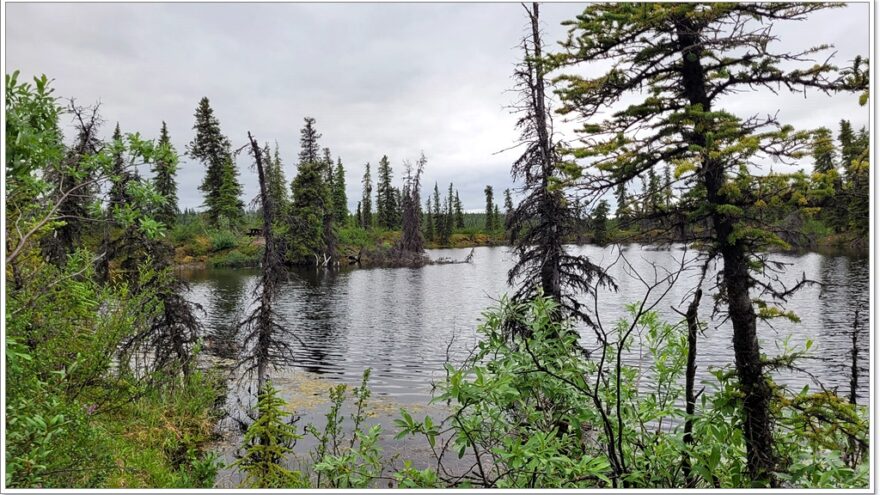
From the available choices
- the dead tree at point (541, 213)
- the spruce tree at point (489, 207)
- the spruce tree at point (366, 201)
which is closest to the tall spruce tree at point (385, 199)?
the spruce tree at point (366, 201)

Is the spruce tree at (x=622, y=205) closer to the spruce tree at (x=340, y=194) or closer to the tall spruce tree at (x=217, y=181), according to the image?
the tall spruce tree at (x=217, y=181)

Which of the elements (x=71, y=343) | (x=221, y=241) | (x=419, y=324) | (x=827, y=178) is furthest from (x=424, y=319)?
(x=221, y=241)

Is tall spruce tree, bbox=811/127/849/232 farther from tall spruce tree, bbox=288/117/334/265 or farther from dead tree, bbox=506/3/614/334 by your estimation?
tall spruce tree, bbox=288/117/334/265

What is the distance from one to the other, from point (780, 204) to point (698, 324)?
4.53 ft

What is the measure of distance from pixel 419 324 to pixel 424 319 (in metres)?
1.15

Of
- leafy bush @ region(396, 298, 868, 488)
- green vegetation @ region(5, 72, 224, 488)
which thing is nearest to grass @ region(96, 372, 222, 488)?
green vegetation @ region(5, 72, 224, 488)

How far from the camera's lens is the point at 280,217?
46.9 feet

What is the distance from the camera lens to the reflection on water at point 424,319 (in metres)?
17.1

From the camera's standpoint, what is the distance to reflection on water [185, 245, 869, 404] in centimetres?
1711

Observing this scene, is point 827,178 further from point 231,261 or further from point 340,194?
point 340,194

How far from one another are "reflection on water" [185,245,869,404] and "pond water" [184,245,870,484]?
0.05 metres

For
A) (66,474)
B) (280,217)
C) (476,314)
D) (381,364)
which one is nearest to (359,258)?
(476,314)

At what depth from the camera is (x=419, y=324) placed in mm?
25641

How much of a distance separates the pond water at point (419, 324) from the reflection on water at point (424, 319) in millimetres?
52
